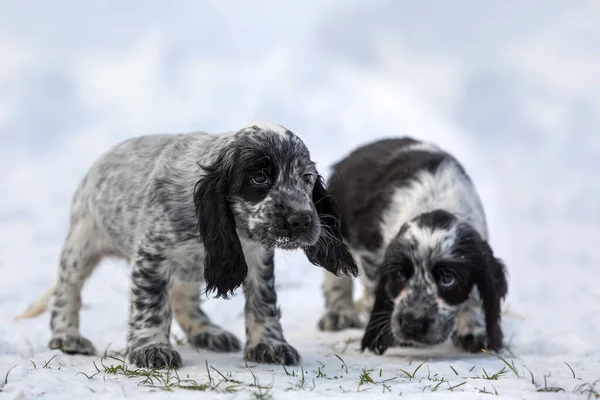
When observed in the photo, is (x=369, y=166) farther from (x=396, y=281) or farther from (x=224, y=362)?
(x=224, y=362)

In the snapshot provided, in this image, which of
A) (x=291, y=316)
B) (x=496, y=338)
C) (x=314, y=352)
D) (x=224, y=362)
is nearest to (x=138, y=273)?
(x=224, y=362)

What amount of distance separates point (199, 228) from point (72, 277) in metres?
1.87

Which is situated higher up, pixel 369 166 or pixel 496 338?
pixel 369 166

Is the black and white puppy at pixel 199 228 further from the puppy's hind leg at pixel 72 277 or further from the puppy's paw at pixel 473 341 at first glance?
the puppy's paw at pixel 473 341

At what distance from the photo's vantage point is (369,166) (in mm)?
A: 9008

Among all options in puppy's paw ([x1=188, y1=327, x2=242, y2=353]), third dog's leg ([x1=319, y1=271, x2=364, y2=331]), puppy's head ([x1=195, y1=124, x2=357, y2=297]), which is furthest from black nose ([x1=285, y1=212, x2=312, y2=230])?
third dog's leg ([x1=319, y1=271, x2=364, y2=331])

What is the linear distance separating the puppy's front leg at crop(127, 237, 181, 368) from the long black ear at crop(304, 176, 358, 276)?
104 centimetres

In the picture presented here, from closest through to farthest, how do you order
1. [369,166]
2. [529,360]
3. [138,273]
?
[138,273] → [529,360] → [369,166]

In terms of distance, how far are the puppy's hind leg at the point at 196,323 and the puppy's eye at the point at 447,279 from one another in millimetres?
1769

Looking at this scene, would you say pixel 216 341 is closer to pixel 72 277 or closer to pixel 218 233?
pixel 72 277

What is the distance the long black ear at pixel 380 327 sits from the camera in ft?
23.9

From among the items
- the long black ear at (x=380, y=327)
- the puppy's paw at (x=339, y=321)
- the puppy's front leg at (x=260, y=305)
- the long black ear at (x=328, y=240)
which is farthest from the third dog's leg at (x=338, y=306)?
the long black ear at (x=328, y=240)

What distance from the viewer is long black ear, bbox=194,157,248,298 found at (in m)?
5.82

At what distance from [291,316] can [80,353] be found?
3.42m
